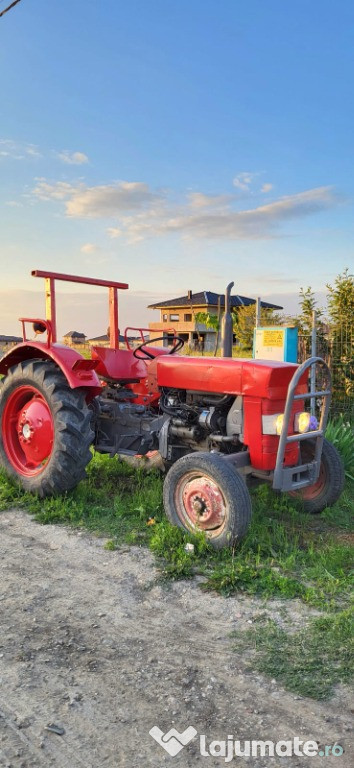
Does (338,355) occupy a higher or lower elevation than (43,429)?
higher

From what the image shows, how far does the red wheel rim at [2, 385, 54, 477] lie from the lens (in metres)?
5.27

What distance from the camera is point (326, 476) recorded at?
501 cm

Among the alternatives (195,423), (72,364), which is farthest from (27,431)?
(195,423)

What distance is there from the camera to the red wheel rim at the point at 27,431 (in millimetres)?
Answer: 5270

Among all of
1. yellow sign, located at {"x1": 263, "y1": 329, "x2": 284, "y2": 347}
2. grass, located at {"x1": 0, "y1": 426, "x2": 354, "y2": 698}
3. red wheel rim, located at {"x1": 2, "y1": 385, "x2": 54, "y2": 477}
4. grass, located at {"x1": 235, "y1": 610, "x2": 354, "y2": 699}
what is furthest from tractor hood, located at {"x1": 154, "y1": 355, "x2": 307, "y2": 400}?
yellow sign, located at {"x1": 263, "y1": 329, "x2": 284, "y2": 347}

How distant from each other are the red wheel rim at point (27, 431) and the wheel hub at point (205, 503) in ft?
5.34

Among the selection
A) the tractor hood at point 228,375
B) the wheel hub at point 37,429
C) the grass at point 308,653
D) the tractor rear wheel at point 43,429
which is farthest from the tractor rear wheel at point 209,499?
the wheel hub at point 37,429

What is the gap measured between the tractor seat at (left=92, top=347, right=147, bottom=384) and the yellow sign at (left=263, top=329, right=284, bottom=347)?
2.62m

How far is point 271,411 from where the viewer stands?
4324 mm

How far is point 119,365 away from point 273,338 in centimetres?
292

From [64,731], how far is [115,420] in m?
3.38

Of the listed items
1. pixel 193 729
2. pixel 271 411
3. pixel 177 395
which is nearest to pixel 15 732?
pixel 193 729

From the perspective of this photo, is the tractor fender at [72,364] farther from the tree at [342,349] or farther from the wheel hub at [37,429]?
the tree at [342,349]

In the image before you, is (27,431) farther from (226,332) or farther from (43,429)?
(226,332)
